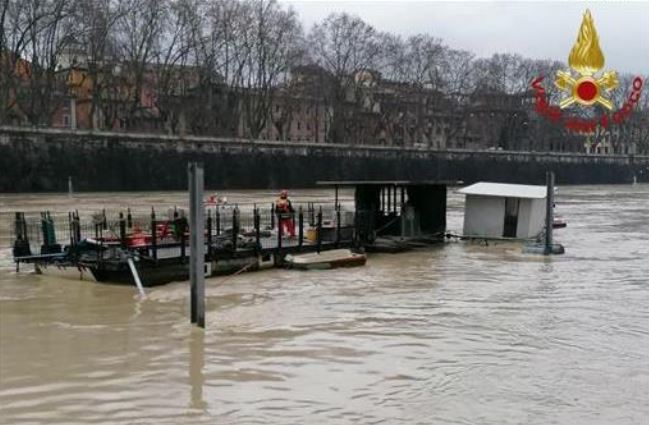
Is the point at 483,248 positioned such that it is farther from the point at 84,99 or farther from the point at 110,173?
the point at 84,99

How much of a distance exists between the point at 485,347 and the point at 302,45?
76.9 metres

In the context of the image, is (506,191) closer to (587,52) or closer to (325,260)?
(325,260)

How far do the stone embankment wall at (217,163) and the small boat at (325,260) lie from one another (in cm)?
4417

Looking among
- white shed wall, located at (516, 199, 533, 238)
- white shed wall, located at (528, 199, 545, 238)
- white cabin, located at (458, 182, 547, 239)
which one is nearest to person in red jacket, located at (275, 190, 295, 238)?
white cabin, located at (458, 182, 547, 239)

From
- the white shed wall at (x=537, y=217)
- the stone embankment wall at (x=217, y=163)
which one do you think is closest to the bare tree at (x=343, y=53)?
the stone embankment wall at (x=217, y=163)

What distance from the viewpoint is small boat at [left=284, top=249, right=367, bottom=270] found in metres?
19.9

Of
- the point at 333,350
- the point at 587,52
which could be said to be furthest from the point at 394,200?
the point at 587,52

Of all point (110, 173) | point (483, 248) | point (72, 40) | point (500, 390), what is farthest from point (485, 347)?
point (72, 40)

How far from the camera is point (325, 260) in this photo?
20.2 meters

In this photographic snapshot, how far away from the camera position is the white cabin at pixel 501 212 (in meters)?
27.6

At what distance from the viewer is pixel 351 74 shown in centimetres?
8931

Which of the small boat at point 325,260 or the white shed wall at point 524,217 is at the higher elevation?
the white shed wall at point 524,217

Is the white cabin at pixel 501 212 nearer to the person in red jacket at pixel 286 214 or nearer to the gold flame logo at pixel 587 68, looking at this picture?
the person in red jacket at pixel 286 214

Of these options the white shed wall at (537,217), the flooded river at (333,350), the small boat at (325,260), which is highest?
the white shed wall at (537,217)
